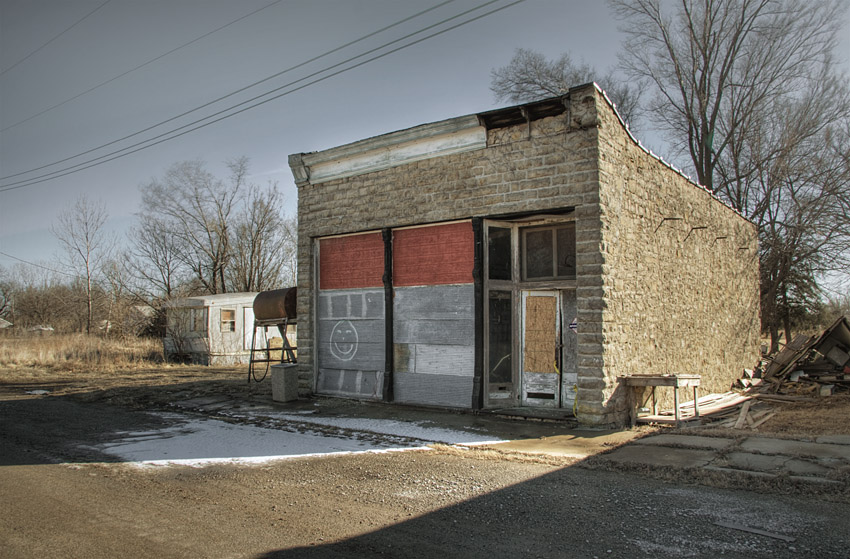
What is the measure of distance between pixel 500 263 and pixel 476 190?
1484 millimetres

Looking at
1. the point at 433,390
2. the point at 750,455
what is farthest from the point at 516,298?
the point at 750,455

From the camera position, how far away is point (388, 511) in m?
5.30

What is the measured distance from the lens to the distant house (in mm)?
24656

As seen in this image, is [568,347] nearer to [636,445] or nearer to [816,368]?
[636,445]

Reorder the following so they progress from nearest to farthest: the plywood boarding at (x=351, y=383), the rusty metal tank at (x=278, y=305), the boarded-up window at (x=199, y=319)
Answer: the plywood boarding at (x=351, y=383)
the rusty metal tank at (x=278, y=305)
the boarded-up window at (x=199, y=319)

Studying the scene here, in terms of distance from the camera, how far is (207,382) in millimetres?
16984

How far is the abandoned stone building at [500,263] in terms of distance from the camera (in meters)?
9.74

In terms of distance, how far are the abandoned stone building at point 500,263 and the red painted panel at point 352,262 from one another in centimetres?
3

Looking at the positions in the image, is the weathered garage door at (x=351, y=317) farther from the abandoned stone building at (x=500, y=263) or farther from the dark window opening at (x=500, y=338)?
the dark window opening at (x=500, y=338)

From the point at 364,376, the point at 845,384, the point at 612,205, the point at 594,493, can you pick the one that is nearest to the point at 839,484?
the point at 594,493

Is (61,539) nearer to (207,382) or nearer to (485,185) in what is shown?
(485,185)

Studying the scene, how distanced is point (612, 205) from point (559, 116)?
5.98 feet

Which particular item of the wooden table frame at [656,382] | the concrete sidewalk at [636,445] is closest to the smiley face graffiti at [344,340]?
the concrete sidewalk at [636,445]

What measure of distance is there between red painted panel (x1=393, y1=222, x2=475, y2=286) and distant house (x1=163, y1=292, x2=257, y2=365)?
14.8 meters
